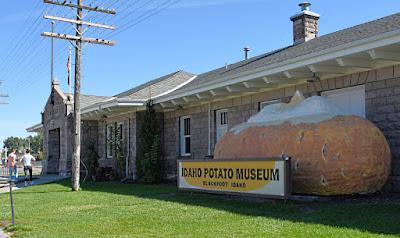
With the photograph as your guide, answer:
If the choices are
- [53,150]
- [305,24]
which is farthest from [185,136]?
[53,150]

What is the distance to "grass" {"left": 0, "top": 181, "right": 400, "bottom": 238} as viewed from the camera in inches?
283

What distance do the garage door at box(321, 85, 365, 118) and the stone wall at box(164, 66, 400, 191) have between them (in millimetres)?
145

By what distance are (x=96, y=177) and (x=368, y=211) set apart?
15476 millimetres

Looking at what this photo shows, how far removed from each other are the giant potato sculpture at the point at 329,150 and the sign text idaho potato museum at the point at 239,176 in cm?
59

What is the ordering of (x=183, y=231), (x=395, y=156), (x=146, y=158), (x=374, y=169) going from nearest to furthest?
(x=183, y=231)
(x=374, y=169)
(x=395, y=156)
(x=146, y=158)

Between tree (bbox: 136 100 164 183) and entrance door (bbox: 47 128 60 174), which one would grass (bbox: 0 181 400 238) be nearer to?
tree (bbox: 136 100 164 183)

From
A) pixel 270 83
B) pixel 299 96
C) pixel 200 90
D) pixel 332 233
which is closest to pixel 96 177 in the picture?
pixel 200 90

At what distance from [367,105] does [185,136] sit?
9.12 metres

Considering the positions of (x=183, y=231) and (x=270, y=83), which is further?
(x=270, y=83)

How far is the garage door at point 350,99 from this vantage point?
11664 mm

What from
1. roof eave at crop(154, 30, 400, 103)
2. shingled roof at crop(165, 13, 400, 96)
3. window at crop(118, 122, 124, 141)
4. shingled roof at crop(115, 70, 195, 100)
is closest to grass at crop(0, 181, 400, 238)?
roof eave at crop(154, 30, 400, 103)

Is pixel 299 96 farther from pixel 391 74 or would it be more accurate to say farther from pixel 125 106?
pixel 125 106

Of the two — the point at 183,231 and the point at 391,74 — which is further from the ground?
the point at 391,74

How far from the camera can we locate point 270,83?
13672 mm
